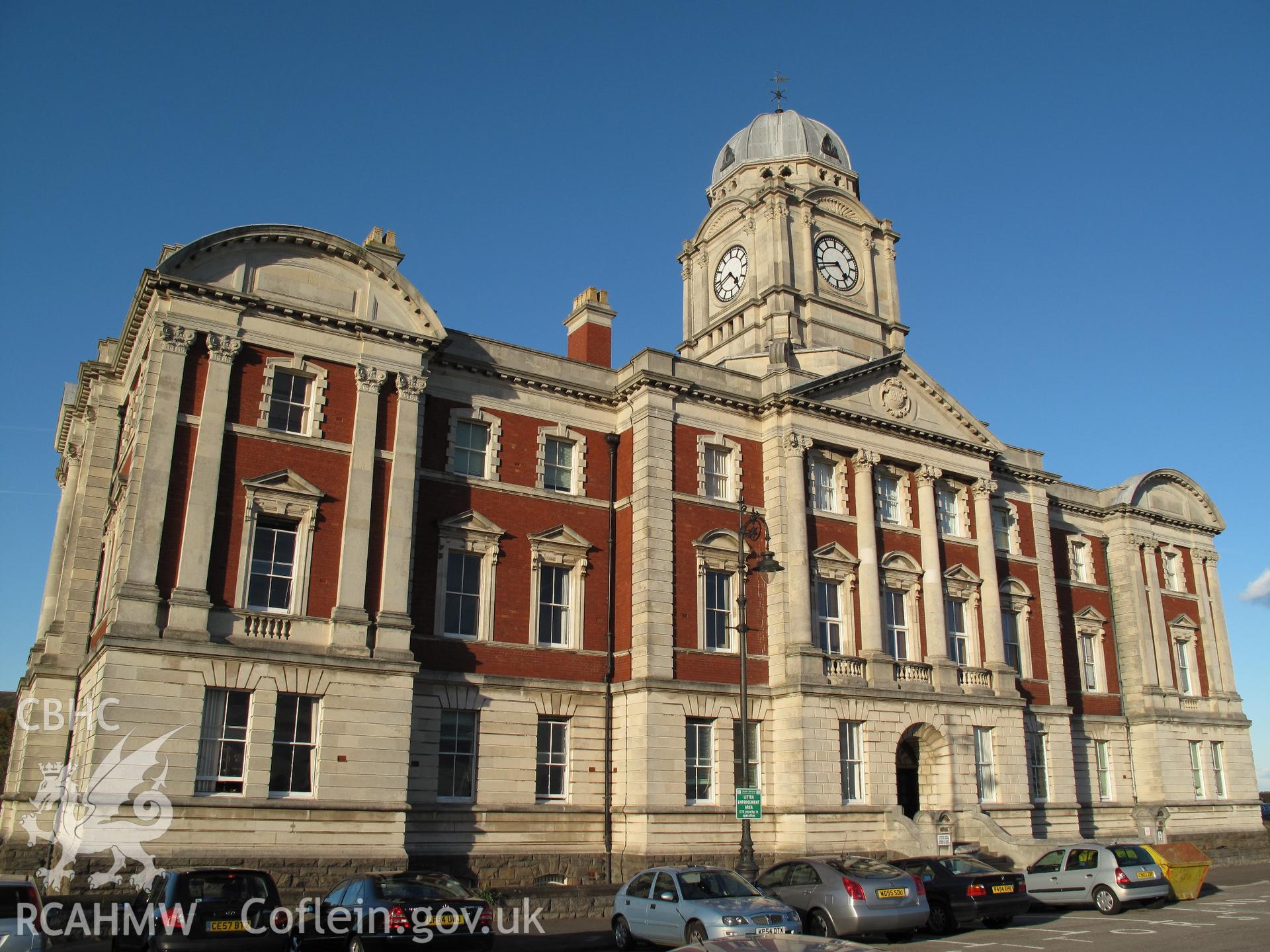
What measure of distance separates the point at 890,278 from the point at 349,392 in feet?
87.3

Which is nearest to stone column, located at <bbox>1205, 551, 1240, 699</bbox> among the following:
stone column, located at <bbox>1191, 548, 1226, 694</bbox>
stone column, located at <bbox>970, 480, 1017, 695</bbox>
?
stone column, located at <bbox>1191, 548, 1226, 694</bbox>

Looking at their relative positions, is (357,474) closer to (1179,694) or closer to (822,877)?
(822,877)

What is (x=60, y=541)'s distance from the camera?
3509cm

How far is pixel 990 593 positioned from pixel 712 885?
73.6ft

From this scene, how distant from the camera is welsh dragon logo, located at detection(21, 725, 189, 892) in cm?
2258

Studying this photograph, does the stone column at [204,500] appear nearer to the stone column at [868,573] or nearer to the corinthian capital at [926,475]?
the stone column at [868,573]

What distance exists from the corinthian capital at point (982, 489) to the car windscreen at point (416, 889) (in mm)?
27261

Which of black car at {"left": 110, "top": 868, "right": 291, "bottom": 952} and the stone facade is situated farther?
the stone facade

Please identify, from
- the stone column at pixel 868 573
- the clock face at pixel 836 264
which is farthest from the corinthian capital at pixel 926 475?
the clock face at pixel 836 264

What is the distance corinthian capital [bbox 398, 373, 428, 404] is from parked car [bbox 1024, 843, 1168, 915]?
63.9 feet

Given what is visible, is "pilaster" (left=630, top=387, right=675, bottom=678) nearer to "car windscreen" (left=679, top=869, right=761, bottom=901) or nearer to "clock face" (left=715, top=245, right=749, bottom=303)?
"car windscreen" (left=679, top=869, right=761, bottom=901)

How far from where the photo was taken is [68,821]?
24.2m

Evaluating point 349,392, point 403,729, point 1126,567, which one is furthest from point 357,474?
A: point 1126,567

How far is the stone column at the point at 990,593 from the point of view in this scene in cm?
3678
